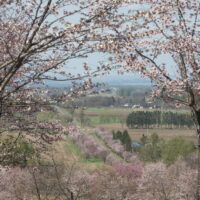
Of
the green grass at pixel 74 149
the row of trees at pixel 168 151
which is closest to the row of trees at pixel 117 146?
the row of trees at pixel 168 151

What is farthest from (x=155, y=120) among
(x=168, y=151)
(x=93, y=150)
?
(x=168, y=151)

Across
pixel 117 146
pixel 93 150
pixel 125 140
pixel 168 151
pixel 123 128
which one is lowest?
pixel 93 150

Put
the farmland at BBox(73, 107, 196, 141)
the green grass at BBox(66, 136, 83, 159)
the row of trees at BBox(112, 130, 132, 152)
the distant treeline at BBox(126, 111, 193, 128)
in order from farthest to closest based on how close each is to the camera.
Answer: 1. the distant treeline at BBox(126, 111, 193, 128)
2. the farmland at BBox(73, 107, 196, 141)
3. the row of trees at BBox(112, 130, 132, 152)
4. the green grass at BBox(66, 136, 83, 159)

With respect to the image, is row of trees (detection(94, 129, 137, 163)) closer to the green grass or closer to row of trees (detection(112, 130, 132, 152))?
row of trees (detection(112, 130, 132, 152))

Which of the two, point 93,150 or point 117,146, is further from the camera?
point 117,146

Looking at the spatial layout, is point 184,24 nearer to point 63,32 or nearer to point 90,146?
point 63,32

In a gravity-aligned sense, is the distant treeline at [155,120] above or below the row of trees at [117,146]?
above

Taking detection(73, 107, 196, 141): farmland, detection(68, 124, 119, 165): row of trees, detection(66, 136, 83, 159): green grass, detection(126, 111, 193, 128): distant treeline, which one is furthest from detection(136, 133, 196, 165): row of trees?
Answer: detection(126, 111, 193, 128): distant treeline

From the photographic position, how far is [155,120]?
16112cm

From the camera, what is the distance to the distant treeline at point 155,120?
156500 mm

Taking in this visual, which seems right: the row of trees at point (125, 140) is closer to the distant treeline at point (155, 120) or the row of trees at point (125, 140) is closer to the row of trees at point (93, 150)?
the row of trees at point (93, 150)

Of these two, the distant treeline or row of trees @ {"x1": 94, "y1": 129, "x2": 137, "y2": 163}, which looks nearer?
row of trees @ {"x1": 94, "y1": 129, "x2": 137, "y2": 163}

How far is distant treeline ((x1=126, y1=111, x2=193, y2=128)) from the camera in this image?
156 metres

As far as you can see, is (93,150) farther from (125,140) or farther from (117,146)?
(125,140)
